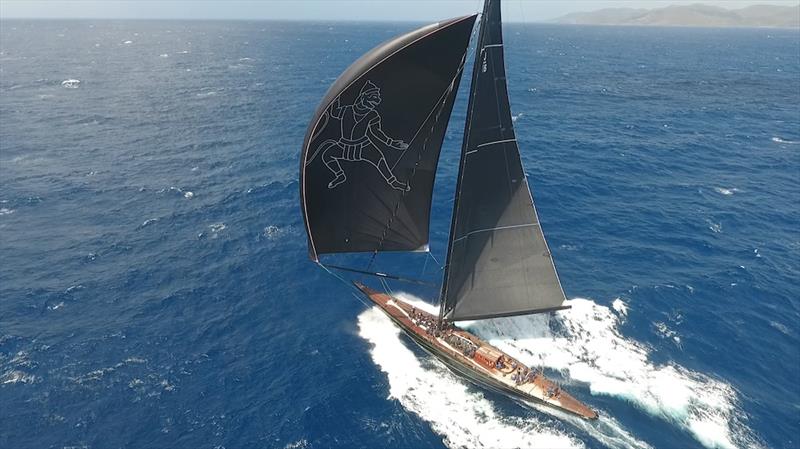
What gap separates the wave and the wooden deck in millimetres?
1068

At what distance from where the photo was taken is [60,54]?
170m

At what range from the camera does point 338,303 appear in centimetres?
3734

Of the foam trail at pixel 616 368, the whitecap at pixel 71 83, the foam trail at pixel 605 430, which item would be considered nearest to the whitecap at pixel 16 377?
the foam trail at pixel 616 368

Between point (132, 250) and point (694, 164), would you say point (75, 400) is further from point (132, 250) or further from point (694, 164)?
point (694, 164)

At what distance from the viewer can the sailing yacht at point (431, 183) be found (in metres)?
23.7

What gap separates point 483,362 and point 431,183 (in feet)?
37.1

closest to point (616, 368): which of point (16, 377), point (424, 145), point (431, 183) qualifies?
point (431, 183)

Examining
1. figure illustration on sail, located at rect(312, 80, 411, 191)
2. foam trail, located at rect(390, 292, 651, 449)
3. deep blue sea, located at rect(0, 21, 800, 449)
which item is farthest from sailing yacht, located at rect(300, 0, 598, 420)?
deep blue sea, located at rect(0, 21, 800, 449)

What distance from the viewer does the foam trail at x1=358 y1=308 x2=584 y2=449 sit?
26016 millimetres

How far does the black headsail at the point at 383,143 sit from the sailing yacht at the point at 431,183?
0.06 metres

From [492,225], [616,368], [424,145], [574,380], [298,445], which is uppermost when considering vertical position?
[424,145]

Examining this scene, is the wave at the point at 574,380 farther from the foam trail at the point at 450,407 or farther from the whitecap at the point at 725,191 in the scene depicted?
the whitecap at the point at 725,191

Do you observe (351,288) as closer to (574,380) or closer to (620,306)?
(574,380)

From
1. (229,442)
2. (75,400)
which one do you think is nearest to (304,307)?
(229,442)
